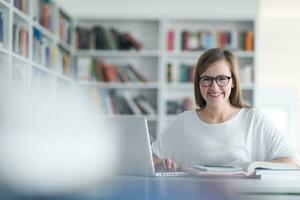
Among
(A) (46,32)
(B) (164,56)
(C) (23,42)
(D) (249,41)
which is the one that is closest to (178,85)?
(B) (164,56)

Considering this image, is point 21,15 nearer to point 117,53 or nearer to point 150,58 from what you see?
point 117,53

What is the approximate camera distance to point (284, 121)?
766cm

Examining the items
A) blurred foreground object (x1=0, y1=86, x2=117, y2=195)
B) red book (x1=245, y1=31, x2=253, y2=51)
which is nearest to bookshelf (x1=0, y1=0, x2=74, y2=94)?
red book (x1=245, y1=31, x2=253, y2=51)

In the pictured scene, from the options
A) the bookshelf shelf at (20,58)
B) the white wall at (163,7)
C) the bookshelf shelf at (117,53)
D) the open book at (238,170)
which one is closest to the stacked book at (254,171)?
the open book at (238,170)

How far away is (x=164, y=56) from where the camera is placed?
6.08m

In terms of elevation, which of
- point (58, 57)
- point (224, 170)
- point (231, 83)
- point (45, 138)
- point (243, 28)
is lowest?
point (224, 170)

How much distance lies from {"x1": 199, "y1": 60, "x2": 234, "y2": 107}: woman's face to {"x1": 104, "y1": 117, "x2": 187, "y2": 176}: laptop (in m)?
0.53

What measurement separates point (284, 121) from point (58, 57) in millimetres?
3524

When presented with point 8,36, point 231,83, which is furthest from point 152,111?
point 231,83

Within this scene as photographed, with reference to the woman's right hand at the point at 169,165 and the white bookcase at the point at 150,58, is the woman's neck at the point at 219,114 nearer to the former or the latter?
the woman's right hand at the point at 169,165

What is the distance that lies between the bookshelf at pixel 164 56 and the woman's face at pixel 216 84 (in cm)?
372

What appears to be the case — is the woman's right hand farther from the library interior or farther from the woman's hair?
the woman's hair

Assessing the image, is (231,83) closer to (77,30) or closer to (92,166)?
(92,166)

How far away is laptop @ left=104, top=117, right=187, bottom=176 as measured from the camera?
68.2 inches
